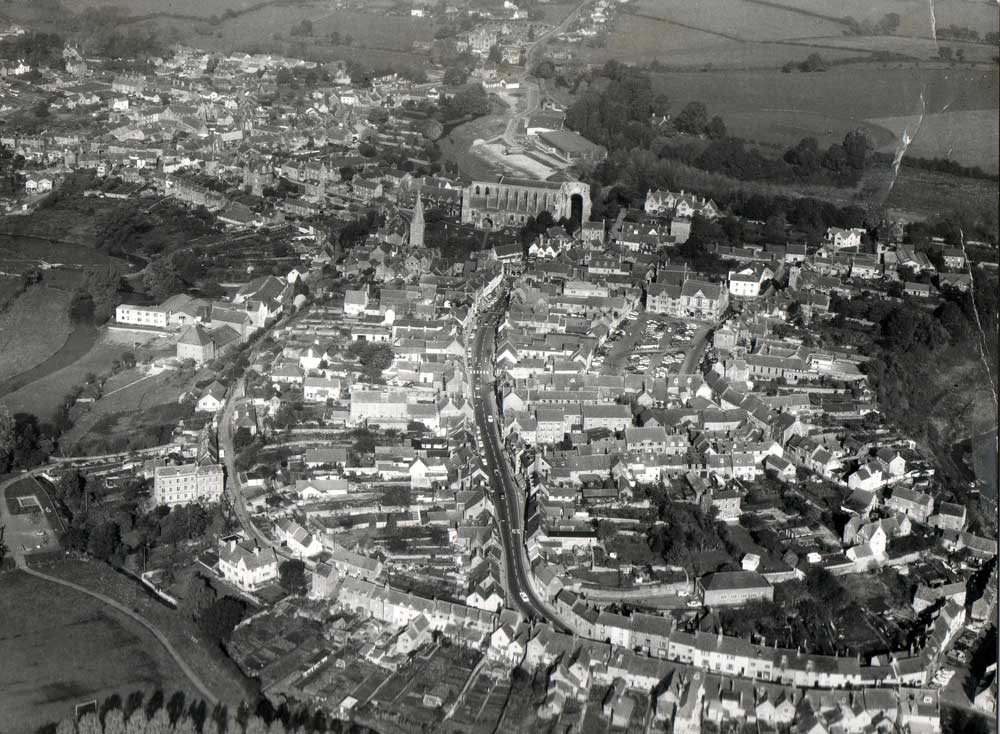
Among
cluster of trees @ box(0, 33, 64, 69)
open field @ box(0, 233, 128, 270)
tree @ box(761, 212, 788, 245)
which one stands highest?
tree @ box(761, 212, 788, 245)

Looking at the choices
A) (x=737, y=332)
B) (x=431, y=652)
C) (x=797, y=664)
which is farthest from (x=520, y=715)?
(x=737, y=332)

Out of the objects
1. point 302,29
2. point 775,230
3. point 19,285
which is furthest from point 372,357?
point 302,29

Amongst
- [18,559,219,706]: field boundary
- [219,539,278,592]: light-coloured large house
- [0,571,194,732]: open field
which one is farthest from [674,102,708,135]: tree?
[0,571,194,732]: open field

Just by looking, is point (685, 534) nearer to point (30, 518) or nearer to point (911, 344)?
point (911, 344)

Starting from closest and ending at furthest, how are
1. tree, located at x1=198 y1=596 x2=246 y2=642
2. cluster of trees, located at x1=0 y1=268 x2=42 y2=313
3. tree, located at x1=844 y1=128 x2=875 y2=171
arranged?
1. tree, located at x1=198 y1=596 x2=246 y2=642
2. cluster of trees, located at x1=0 y1=268 x2=42 y2=313
3. tree, located at x1=844 y1=128 x2=875 y2=171

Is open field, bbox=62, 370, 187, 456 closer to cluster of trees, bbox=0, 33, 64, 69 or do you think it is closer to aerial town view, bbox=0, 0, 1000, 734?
aerial town view, bbox=0, 0, 1000, 734

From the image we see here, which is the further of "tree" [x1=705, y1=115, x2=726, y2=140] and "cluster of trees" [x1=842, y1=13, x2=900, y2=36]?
"tree" [x1=705, y1=115, x2=726, y2=140]
